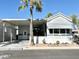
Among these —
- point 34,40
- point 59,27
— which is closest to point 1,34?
point 34,40

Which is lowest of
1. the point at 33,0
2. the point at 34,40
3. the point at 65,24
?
the point at 34,40

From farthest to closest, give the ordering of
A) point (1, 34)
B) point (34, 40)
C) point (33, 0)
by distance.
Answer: point (1, 34)
point (34, 40)
point (33, 0)

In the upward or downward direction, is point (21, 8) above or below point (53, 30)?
above

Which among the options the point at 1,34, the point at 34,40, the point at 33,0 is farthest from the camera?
the point at 1,34

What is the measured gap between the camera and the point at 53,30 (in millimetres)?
37594

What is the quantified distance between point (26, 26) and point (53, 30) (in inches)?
459

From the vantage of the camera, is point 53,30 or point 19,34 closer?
point 53,30

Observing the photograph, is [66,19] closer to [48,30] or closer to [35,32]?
[48,30]
